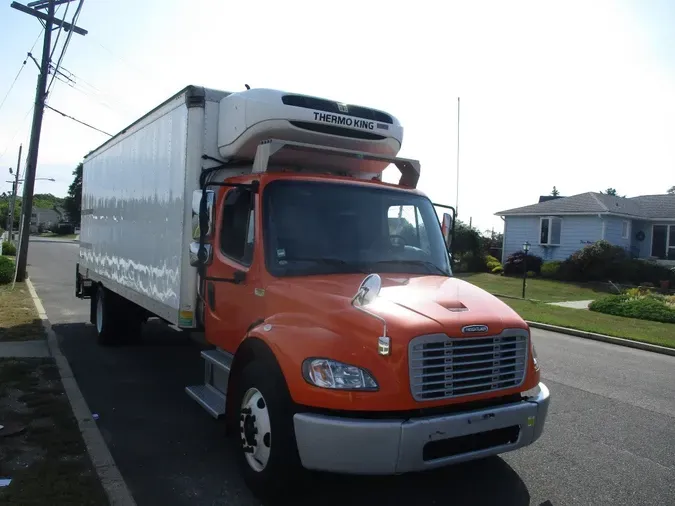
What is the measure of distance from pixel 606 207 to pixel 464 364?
2871 centimetres

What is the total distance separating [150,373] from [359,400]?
198 inches

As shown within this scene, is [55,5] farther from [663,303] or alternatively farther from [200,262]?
[663,303]

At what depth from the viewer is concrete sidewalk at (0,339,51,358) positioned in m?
8.13

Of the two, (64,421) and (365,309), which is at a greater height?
(365,309)

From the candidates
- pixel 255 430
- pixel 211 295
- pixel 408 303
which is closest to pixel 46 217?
pixel 211 295

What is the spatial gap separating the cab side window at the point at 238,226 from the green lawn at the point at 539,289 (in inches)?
665

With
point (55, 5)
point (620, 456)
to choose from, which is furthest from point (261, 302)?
point (55, 5)

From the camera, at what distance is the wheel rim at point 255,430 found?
4.01 meters

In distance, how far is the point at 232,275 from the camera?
4.97 metres

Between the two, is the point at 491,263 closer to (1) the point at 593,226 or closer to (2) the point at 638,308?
(1) the point at 593,226

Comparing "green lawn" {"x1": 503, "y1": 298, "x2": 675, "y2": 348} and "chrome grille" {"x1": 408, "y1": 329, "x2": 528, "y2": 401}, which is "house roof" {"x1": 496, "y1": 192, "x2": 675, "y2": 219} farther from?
"chrome grille" {"x1": 408, "y1": 329, "x2": 528, "y2": 401}

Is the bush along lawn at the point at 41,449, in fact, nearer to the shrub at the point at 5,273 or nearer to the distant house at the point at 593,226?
the shrub at the point at 5,273

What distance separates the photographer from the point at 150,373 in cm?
779

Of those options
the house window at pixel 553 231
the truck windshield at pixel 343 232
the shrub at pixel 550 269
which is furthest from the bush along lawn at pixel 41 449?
the house window at pixel 553 231
